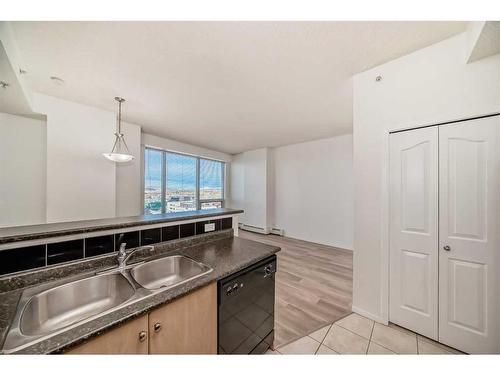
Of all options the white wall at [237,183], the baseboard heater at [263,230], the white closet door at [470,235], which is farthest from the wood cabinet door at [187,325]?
the white wall at [237,183]

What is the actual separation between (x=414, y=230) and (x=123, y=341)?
2.18 metres

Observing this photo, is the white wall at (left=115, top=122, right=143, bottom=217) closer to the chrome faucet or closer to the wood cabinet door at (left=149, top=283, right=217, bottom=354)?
the chrome faucet

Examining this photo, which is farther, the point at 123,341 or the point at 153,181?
the point at 153,181

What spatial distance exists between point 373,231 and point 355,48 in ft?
5.52

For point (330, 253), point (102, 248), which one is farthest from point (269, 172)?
point (102, 248)

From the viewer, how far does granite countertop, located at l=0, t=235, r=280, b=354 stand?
625 mm

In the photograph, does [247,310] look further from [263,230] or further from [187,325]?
[263,230]

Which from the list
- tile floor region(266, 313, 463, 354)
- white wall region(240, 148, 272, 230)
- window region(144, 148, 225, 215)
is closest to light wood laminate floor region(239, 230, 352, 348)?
tile floor region(266, 313, 463, 354)

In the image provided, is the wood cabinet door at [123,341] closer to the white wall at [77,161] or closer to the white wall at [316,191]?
the white wall at [77,161]

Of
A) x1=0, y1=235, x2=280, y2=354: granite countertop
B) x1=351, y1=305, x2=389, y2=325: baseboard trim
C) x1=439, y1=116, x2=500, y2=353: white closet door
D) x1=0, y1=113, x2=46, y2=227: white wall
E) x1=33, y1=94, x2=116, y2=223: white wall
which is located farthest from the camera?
x1=33, y1=94, x2=116, y2=223: white wall

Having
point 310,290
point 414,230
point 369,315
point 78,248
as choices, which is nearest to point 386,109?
point 414,230

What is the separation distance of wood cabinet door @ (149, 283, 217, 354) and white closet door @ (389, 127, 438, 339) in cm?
171

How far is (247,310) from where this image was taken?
1250 mm
